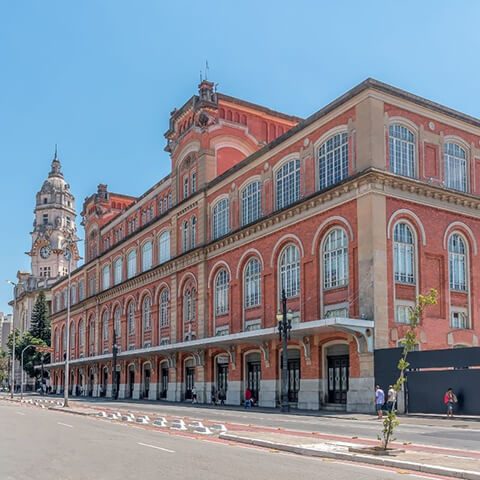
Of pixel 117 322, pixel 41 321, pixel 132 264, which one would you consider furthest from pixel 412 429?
pixel 41 321

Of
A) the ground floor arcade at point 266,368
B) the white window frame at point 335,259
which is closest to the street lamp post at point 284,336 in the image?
the ground floor arcade at point 266,368

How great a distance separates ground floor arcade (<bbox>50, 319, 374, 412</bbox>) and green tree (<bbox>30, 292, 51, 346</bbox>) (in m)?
50.4

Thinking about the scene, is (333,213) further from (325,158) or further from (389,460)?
(389,460)

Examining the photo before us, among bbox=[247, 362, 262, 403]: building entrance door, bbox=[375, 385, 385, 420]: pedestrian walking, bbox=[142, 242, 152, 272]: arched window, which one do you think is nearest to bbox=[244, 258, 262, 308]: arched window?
bbox=[247, 362, 262, 403]: building entrance door

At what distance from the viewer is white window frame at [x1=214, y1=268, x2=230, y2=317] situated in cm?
4906

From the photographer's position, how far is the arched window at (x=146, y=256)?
214 ft

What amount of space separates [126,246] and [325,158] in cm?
3687

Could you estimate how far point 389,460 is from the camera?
1365 centimetres

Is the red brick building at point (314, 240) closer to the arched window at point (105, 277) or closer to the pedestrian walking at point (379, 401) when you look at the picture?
the pedestrian walking at point (379, 401)

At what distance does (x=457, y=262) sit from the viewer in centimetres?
3884

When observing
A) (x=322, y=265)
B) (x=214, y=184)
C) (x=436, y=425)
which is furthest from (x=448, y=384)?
(x=214, y=184)

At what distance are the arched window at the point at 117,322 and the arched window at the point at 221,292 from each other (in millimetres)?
23209

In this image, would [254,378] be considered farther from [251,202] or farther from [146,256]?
[146,256]

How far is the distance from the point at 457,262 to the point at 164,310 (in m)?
28.8
